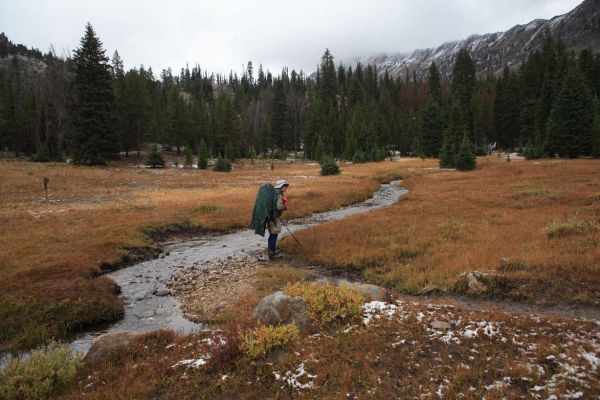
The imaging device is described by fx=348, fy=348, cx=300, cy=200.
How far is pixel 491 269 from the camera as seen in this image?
1106cm

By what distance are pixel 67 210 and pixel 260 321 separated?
79.7 ft

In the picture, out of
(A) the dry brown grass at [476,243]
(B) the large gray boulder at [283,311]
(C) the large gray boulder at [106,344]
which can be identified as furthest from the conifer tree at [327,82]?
(C) the large gray boulder at [106,344]

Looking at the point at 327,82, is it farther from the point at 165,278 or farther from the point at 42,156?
the point at 165,278

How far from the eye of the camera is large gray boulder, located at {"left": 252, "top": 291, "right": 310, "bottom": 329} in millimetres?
7887

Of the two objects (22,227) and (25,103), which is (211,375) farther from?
(25,103)

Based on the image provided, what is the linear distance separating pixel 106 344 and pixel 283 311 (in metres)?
3.94

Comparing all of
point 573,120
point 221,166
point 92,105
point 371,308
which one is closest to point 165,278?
point 371,308

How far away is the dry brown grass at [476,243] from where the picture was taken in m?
9.88

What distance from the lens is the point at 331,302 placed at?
8.10m

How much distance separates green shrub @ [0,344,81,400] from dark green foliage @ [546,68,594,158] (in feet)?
222

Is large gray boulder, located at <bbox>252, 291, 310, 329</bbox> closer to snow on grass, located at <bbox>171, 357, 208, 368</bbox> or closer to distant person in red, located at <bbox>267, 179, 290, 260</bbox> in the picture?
snow on grass, located at <bbox>171, 357, 208, 368</bbox>

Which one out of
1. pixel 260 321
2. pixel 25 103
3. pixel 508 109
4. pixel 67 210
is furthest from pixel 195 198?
pixel 508 109

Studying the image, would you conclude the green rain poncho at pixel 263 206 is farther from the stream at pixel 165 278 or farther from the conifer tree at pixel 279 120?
the conifer tree at pixel 279 120

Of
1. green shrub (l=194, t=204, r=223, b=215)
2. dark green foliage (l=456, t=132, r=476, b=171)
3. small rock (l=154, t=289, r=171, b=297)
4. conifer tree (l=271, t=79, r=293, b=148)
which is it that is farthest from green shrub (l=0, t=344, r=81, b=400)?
conifer tree (l=271, t=79, r=293, b=148)
